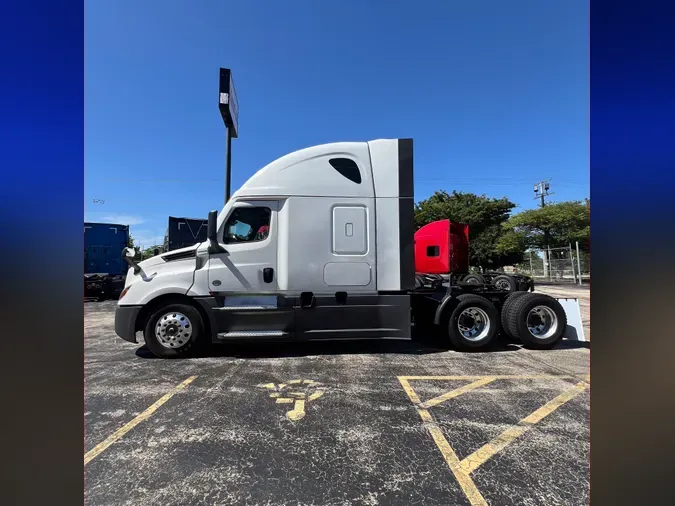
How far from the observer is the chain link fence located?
21.4 m

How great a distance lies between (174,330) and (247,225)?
1.98 metres

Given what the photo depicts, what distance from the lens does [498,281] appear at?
882 cm

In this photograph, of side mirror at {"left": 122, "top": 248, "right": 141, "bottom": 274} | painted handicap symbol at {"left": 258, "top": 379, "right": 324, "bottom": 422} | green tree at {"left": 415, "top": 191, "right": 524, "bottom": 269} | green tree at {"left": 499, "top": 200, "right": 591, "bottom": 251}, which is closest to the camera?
painted handicap symbol at {"left": 258, "top": 379, "right": 324, "bottom": 422}

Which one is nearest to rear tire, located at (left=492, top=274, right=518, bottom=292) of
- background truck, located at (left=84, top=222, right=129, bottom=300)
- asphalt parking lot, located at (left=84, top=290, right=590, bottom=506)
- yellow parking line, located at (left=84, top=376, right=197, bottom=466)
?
asphalt parking lot, located at (left=84, top=290, right=590, bottom=506)

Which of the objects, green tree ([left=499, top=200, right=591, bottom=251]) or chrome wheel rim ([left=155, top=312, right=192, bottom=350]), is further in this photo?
green tree ([left=499, top=200, right=591, bottom=251])

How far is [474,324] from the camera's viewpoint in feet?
18.9

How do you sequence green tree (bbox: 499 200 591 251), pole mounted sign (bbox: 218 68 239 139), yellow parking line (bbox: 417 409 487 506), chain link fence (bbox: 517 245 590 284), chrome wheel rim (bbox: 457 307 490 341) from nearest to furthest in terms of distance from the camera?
yellow parking line (bbox: 417 409 487 506), chrome wheel rim (bbox: 457 307 490 341), pole mounted sign (bbox: 218 68 239 139), chain link fence (bbox: 517 245 590 284), green tree (bbox: 499 200 591 251)

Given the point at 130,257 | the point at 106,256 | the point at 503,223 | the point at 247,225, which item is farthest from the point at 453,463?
the point at 503,223

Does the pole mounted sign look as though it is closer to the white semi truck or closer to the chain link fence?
the white semi truck

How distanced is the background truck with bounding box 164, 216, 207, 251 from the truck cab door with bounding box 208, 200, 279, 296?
21.3 feet

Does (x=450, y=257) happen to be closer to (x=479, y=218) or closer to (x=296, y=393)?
(x=296, y=393)

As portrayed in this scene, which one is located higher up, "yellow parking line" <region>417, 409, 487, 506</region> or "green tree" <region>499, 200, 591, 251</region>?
"green tree" <region>499, 200, 591, 251</region>
